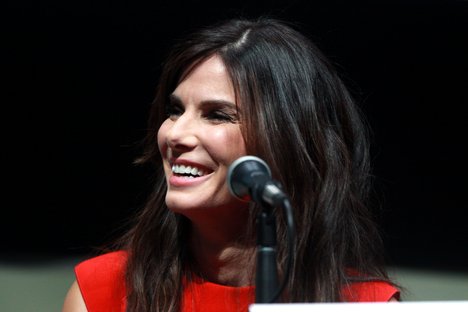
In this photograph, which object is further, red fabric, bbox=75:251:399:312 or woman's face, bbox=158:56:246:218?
red fabric, bbox=75:251:399:312

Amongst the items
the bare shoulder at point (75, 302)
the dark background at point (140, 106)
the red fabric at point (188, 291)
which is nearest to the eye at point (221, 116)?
the red fabric at point (188, 291)

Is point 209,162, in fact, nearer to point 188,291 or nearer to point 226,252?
point 226,252

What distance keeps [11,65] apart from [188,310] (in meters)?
1.15

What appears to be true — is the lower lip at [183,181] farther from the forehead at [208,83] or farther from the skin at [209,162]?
the forehead at [208,83]

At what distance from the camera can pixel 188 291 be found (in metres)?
2.92

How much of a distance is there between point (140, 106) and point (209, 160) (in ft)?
3.33

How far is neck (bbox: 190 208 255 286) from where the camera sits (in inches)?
110

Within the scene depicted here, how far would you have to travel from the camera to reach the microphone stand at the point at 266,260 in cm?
192

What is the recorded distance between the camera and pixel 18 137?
349 cm

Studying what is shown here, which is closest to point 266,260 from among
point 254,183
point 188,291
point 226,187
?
point 254,183

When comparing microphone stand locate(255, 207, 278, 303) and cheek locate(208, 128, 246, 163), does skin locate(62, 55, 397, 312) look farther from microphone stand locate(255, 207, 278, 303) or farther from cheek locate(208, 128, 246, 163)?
microphone stand locate(255, 207, 278, 303)

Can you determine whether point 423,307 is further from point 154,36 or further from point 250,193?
point 154,36

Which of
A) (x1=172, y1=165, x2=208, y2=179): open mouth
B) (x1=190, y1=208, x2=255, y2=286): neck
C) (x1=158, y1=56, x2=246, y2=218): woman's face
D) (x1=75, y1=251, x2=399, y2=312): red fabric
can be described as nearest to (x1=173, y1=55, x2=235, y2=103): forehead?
(x1=158, y1=56, x2=246, y2=218): woman's face

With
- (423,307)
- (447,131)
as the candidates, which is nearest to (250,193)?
(423,307)
